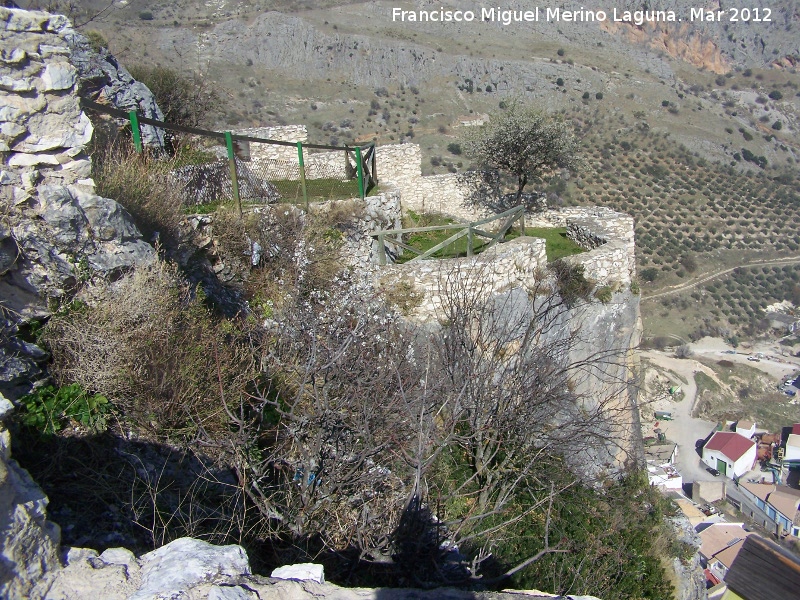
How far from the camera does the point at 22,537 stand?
6.07 feet

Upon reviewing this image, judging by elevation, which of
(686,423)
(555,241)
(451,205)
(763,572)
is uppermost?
(451,205)

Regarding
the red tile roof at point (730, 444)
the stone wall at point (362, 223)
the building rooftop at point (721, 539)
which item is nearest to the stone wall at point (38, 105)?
the stone wall at point (362, 223)

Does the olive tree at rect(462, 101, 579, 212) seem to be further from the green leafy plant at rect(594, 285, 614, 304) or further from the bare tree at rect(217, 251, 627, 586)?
the bare tree at rect(217, 251, 627, 586)

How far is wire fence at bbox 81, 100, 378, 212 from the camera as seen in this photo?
6617mm

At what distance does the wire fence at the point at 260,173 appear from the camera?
6.62 meters

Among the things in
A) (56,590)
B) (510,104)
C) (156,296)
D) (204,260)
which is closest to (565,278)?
(204,260)

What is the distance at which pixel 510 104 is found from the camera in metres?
15.8

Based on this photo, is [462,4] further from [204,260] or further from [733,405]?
[204,260]

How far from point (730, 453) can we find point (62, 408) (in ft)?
87.7

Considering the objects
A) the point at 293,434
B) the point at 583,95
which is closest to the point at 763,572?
the point at 293,434

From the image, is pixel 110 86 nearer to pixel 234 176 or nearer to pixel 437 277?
pixel 234 176

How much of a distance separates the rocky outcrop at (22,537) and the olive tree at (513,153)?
13298 mm

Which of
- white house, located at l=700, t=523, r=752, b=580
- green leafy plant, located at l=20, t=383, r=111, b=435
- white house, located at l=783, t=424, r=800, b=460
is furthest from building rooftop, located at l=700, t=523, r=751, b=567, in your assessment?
green leafy plant, located at l=20, t=383, r=111, b=435

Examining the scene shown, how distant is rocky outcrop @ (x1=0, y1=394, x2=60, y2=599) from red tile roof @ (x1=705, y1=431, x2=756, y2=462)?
88.8 feet
